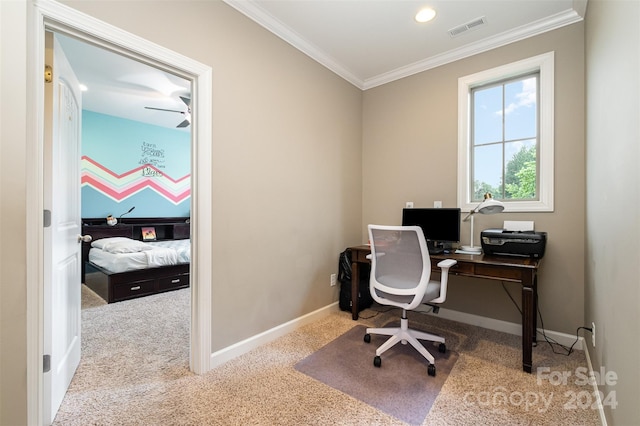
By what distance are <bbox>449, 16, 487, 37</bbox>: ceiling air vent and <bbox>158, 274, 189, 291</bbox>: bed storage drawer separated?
4.28 meters

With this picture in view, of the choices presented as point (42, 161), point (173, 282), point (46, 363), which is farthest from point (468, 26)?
point (173, 282)

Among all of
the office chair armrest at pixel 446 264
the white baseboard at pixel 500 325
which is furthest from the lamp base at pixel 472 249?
the white baseboard at pixel 500 325

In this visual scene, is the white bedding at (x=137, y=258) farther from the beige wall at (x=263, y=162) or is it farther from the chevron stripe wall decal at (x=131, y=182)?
the beige wall at (x=263, y=162)

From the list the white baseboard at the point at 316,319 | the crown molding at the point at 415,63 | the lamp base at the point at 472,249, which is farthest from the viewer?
the lamp base at the point at 472,249

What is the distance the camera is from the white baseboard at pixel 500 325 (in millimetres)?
2244

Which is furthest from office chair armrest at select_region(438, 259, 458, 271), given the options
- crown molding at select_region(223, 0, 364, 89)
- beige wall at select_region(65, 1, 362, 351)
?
crown molding at select_region(223, 0, 364, 89)

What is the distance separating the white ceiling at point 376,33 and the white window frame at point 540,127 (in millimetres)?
249

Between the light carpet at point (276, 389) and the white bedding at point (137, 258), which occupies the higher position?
the white bedding at point (137, 258)

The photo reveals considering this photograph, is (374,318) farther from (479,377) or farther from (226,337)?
(226,337)

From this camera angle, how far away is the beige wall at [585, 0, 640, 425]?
0.97 m

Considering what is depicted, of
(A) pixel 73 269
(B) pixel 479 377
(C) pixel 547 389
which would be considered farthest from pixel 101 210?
(C) pixel 547 389

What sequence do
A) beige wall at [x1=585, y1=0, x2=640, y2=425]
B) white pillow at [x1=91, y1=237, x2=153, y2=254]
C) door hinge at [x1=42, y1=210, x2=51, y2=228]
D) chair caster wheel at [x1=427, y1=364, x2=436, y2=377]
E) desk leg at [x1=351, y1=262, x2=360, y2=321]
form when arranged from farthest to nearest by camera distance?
white pillow at [x1=91, y1=237, x2=153, y2=254] < desk leg at [x1=351, y1=262, x2=360, y2=321] < chair caster wheel at [x1=427, y1=364, x2=436, y2=377] < door hinge at [x1=42, y1=210, x2=51, y2=228] < beige wall at [x1=585, y1=0, x2=640, y2=425]

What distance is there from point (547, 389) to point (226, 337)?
6.95 feet

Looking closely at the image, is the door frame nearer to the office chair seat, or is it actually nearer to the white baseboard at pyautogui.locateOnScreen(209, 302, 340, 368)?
the white baseboard at pyautogui.locateOnScreen(209, 302, 340, 368)
